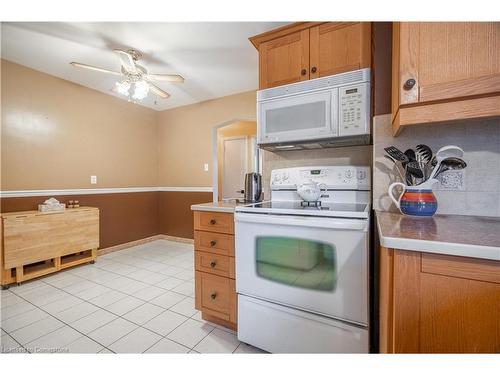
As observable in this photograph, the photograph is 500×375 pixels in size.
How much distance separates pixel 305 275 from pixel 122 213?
3.34 metres

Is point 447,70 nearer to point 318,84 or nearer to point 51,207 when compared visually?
point 318,84

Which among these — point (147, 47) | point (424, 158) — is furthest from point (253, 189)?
point (147, 47)

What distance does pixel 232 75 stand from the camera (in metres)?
2.81

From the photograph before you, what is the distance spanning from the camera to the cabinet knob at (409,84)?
0.90 metres

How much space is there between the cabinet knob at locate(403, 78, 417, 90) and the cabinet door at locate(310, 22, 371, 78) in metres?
0.60

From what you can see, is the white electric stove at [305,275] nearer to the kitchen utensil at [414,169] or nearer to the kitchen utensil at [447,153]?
the kitchen utensil at [414,169]

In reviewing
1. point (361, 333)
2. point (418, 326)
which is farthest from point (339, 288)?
point (418, 326)

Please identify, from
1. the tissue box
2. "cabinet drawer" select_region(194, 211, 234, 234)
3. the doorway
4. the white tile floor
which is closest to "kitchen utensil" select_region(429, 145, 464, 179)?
"cabinet drawer" select_region(194, 211, 234, 234)

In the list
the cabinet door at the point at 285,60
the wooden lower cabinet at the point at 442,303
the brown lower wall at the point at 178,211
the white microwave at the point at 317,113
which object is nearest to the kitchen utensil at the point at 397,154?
the white microwave at the point at 317,113

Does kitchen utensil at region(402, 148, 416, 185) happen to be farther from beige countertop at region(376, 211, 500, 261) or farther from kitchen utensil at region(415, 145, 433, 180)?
beige countertop at region(376, 211, 500, 261)

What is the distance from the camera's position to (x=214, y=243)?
5.02 ft

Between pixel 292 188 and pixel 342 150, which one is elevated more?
pixel 342 150
